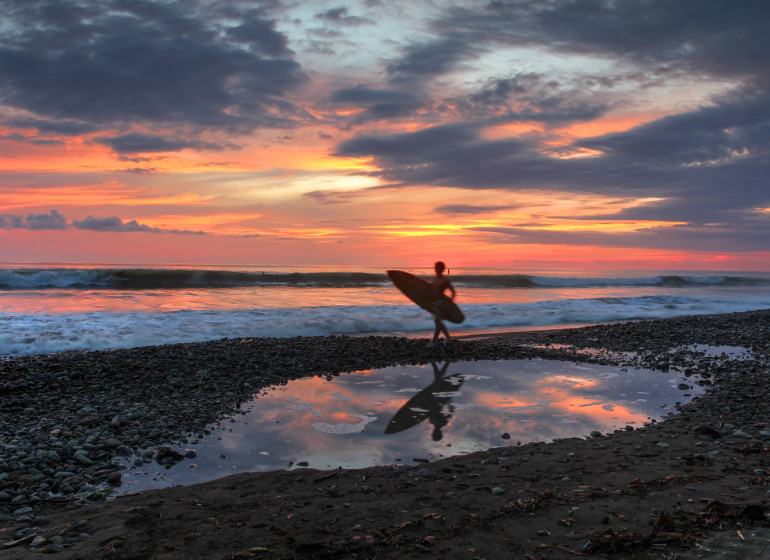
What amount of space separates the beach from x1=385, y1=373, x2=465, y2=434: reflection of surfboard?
1510 mm

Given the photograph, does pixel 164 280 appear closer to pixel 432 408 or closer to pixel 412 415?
pixel 432 408

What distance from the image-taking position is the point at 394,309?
23.0 meters

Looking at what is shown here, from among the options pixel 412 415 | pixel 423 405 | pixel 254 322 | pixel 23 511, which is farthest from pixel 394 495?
pixel 254 322

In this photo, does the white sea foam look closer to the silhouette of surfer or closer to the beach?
the beach

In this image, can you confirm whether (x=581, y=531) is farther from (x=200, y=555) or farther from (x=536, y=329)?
(x=536, y=329)

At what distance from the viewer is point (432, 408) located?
26.4 feet

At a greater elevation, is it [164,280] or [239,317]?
[164,280]

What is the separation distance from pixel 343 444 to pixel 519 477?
237 cm

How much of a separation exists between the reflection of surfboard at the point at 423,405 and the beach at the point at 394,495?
151 centimetres

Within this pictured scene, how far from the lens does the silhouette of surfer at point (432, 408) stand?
23.3ft

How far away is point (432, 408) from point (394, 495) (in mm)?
3492

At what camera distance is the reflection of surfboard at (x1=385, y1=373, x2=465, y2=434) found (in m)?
7.20

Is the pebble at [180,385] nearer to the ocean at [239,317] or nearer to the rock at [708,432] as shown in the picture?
the rock at [708,432]

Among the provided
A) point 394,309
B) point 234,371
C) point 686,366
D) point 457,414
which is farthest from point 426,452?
point 394,309
